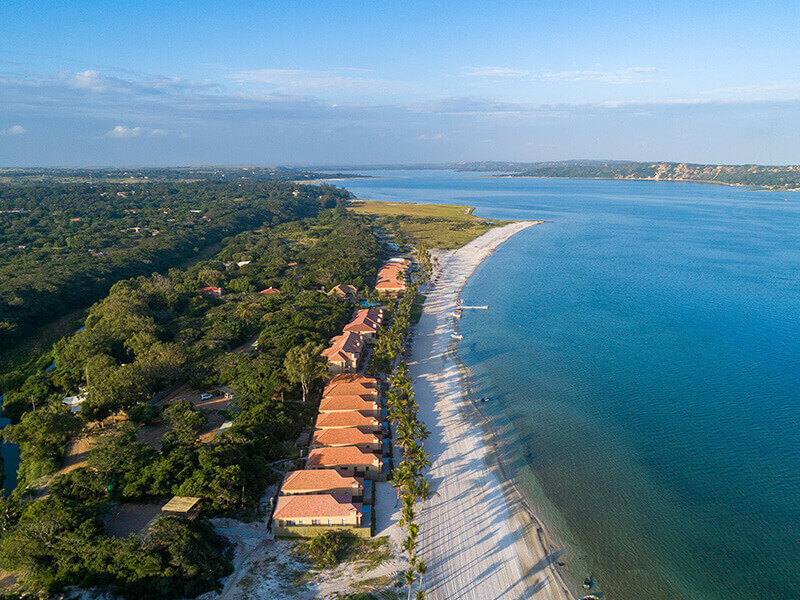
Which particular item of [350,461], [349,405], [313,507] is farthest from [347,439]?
[313,507]

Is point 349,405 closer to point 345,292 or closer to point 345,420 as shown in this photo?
point 345,420

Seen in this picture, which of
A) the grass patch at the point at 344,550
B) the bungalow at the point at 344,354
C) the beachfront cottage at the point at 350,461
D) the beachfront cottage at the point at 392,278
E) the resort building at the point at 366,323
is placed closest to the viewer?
the grass patch at the point at 344,550

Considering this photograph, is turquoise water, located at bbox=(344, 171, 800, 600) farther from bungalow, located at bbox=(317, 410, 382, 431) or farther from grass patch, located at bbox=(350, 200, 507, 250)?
grass patch, located at bbox=(350, 200, 507, 250)

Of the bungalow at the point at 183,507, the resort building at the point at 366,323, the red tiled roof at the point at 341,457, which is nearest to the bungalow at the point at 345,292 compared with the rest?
the resort building at the point at 366,323

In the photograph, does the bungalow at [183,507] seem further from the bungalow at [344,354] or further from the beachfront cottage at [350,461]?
the bungalow at [344,354]

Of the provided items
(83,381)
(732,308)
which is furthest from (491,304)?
(83,381)

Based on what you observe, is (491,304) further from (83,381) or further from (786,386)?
(83,381)
